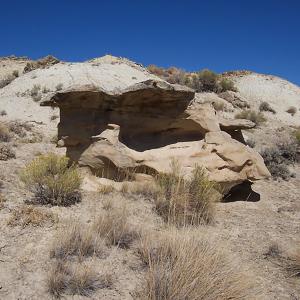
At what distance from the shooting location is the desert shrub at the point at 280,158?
36.1ft

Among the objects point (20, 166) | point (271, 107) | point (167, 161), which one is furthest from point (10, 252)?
point (271, 107)

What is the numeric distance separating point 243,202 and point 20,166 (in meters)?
5.00

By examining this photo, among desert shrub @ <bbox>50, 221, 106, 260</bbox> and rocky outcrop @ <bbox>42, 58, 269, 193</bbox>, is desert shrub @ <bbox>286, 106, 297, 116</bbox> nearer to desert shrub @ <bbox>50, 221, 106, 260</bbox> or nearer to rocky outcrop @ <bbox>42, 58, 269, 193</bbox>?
rocky outcrop @ <bbox>42, 58, 269, 193</bbox>

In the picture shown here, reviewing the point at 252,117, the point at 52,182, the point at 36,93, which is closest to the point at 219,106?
the point at 252,117

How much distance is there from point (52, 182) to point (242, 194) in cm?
417

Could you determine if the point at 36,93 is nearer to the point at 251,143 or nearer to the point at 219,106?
the point at 219,106

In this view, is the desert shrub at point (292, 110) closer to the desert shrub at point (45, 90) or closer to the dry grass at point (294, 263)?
the desert shrub at point (45, 90)

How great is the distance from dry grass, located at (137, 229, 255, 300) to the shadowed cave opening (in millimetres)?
4298

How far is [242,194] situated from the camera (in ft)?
28.7

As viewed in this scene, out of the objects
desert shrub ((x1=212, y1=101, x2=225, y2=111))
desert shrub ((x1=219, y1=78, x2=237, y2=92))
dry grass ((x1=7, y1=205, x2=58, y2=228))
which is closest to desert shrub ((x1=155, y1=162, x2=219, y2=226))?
dry grass ((x1=7, y1=205, x2=58, y2=228))

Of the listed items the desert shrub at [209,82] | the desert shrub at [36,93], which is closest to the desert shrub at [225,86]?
the desert shrub at [209,82]

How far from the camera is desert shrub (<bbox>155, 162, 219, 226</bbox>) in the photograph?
6.32 meters

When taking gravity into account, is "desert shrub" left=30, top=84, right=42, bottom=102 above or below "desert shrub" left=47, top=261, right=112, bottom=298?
above

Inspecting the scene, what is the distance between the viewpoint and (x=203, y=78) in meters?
25.3
